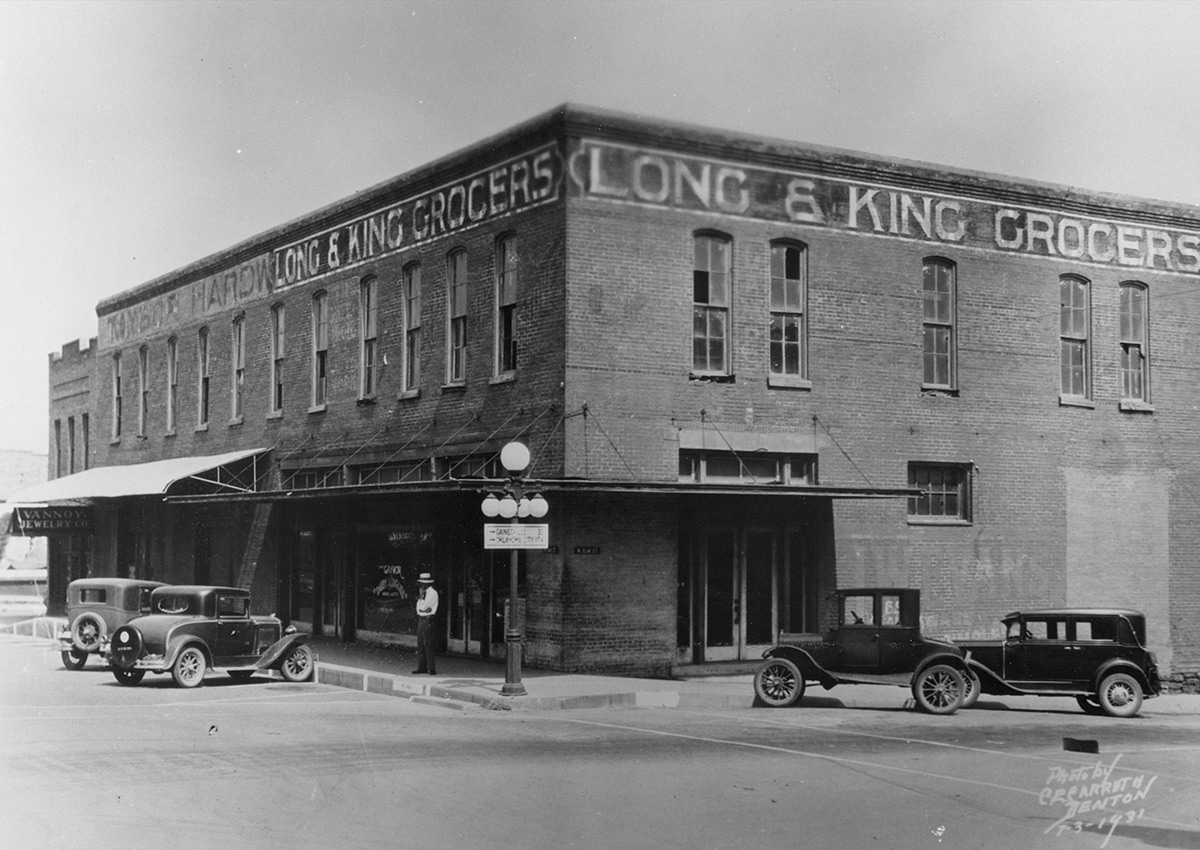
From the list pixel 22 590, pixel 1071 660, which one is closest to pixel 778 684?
pixel 1071 660

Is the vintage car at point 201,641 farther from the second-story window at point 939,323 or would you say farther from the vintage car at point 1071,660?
the second-story window at point 939,323

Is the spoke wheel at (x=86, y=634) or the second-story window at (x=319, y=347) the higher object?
the second-story window at (x=319, y=347)

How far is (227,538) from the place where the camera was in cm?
3108

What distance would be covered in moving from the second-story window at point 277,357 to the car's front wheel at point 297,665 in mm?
10284

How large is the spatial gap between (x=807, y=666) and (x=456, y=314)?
31.5 ft

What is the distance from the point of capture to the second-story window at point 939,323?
23.0m

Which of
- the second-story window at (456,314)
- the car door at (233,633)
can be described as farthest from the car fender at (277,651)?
the second-story window at (456,314)

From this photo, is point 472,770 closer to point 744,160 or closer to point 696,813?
point 696,813

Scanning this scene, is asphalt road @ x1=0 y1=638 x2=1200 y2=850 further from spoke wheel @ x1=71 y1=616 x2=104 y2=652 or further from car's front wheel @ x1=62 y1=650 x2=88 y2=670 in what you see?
car's front wheel @ x1=62 y1=650 x2=88 y2=670

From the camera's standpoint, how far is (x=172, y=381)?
114ft

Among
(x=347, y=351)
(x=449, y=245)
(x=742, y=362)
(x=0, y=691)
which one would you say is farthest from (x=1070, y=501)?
(x=0, y=691)

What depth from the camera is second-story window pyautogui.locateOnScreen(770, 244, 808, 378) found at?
21.8 m

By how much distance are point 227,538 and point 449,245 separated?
38.5 ft

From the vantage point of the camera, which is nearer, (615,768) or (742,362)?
(615,768)
